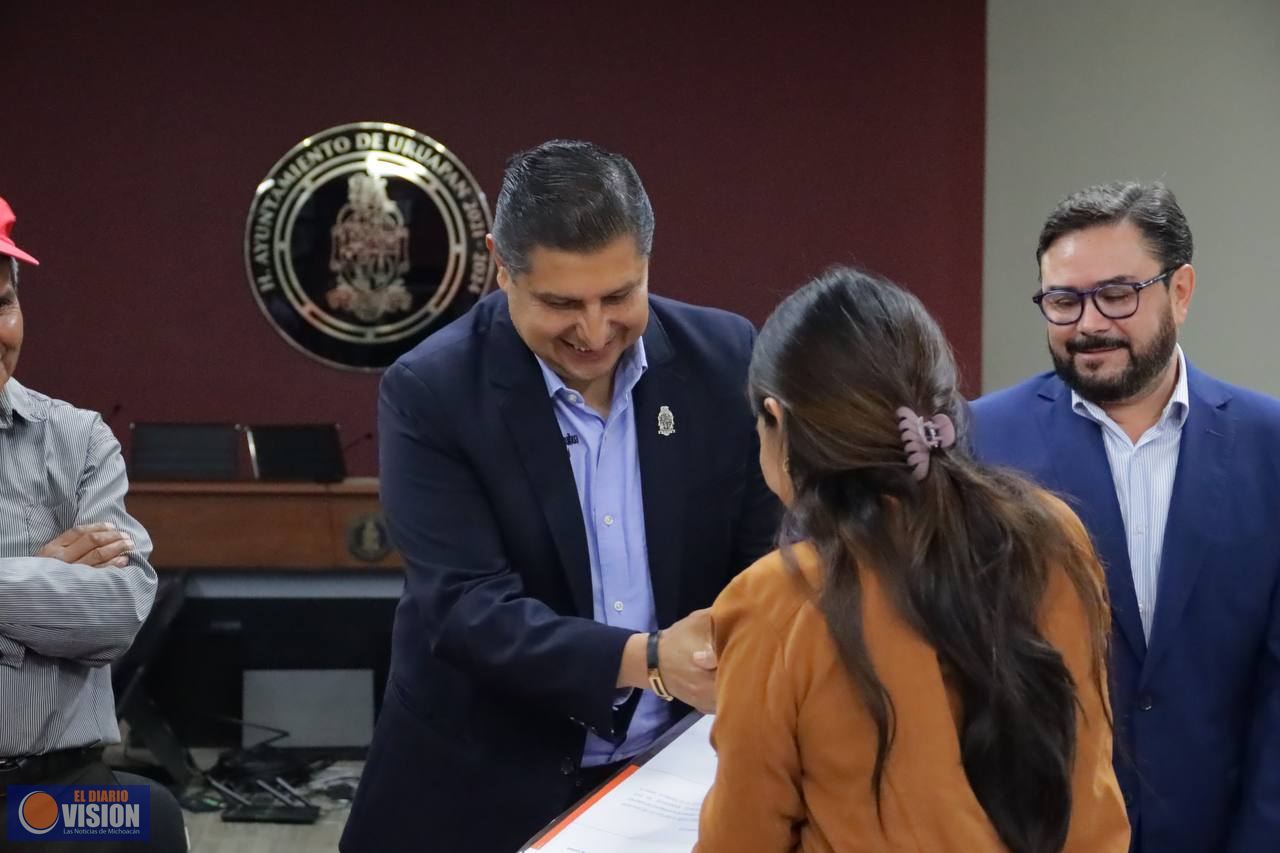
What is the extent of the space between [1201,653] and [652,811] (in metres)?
0.90

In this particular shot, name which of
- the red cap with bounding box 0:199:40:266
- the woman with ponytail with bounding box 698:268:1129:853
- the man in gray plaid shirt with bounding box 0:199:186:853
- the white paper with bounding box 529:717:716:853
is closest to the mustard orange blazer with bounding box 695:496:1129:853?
the woman with ponytail with bounding box 698:268:1129:853

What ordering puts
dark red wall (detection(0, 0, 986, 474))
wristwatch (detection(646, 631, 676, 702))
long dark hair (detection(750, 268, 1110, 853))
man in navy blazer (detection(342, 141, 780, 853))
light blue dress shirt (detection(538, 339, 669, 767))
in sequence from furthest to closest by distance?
dark red wall (detection(0, 0, 986, 474)) → light blue dress shirt (detection(538, 339, 669, 767)) → man in navy blazer (detection(342, 141, 780, 853)) → wristwatch (detection(646, 631, 676, 702)) → long dark hair (detection(750, 268, 1110, 853))

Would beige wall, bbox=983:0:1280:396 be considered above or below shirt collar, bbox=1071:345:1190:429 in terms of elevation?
above

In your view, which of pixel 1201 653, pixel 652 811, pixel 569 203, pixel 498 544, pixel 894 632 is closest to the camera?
pixel 894 632

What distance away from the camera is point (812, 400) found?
53.4 inches

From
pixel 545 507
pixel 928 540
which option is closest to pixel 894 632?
pixel 928 540

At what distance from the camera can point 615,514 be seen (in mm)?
2043

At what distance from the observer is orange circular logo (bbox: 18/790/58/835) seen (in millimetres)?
2451

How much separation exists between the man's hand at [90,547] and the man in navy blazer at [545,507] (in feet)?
2.50

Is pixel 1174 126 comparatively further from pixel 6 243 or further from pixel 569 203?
pixel 6 243

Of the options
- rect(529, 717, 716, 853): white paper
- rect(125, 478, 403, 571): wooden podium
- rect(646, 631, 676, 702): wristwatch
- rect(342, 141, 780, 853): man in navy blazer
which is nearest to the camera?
rect(529, 717, 716, 853): white paper

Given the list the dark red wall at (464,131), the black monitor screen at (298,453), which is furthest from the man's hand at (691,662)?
the dark red wall at (464,131)

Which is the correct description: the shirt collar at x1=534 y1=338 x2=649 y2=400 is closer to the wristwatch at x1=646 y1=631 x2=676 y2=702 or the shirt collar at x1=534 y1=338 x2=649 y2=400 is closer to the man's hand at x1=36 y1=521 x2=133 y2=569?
the wristwatch at x1=646 y1=631 x2=676 y2=702

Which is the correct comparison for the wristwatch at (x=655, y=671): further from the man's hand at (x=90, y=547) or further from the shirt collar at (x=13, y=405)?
the shirt collar at (x=13, y=405)
